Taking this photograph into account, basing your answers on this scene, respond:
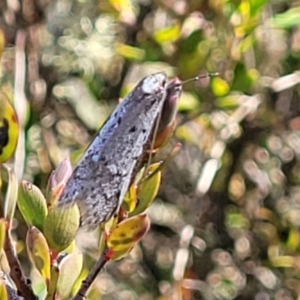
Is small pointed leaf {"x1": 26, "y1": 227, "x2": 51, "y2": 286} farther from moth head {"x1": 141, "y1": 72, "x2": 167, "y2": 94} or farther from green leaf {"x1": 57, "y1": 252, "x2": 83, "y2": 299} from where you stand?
moth head {"x1": 141, "y1": 72, "x2": 167, "y2": 94}

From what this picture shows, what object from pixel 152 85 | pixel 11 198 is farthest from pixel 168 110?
pixel 11 198

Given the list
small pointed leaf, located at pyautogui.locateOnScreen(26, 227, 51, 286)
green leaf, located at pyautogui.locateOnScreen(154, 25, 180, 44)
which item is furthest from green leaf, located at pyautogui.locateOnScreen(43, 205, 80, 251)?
green leaf, located at pyautogui.locateOnScreen(154, 25, 180, 44)

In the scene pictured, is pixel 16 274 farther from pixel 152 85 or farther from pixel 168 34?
pixel 168 34

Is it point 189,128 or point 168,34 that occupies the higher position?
point 168,34

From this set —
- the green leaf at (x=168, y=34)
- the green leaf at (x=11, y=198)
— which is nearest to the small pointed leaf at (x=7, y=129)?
the green leaf at (x=11, y=198)

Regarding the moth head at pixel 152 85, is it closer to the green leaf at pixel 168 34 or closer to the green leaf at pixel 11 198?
the green leaf at pixel 11 198
